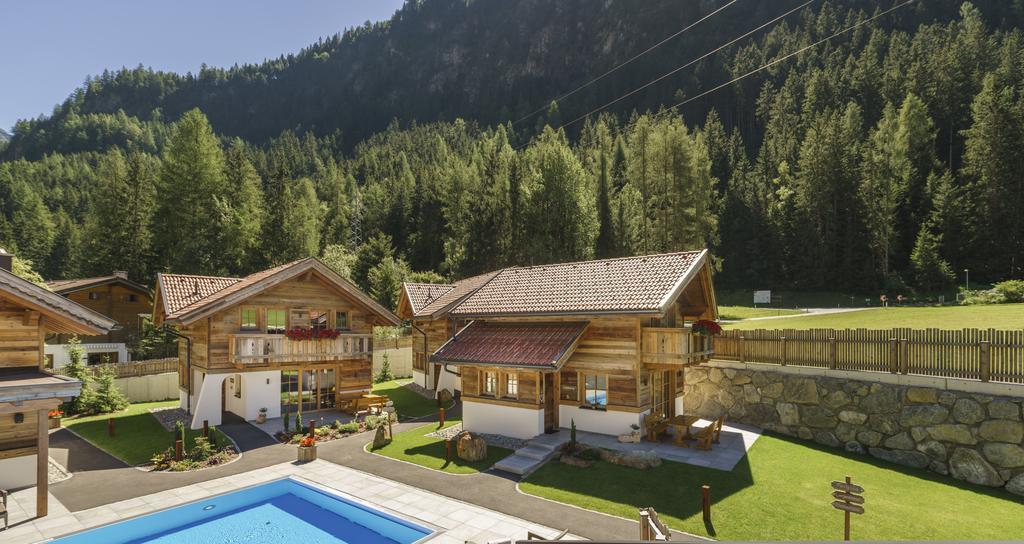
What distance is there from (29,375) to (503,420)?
14.8 metres

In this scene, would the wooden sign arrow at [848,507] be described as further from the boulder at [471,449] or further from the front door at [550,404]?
the front door at [550,404]

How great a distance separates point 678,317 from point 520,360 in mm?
7824

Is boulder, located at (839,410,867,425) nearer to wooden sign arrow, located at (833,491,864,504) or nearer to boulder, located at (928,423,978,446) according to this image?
boulder, located at (928,423,978,446)

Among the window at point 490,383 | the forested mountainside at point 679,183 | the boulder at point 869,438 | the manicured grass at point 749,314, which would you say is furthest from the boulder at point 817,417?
the forested mountainside at point 679,183

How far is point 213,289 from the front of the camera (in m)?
25.6

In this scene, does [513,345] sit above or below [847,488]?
above

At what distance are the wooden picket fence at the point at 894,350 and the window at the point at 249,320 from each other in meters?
21.5

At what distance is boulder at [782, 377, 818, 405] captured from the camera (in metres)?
18.8

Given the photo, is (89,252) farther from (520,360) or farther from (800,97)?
(800,97)

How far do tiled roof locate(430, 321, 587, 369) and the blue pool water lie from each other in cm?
727

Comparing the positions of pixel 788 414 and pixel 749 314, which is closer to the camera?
pixel 788 414

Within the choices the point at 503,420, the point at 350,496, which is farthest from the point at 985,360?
the point at 350,496

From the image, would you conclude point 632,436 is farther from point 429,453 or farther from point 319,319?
point 319,319

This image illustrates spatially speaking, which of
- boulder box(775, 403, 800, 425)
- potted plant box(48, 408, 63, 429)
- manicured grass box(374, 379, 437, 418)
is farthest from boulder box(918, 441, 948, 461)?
potted plant box(48, 408, 63, 429)
